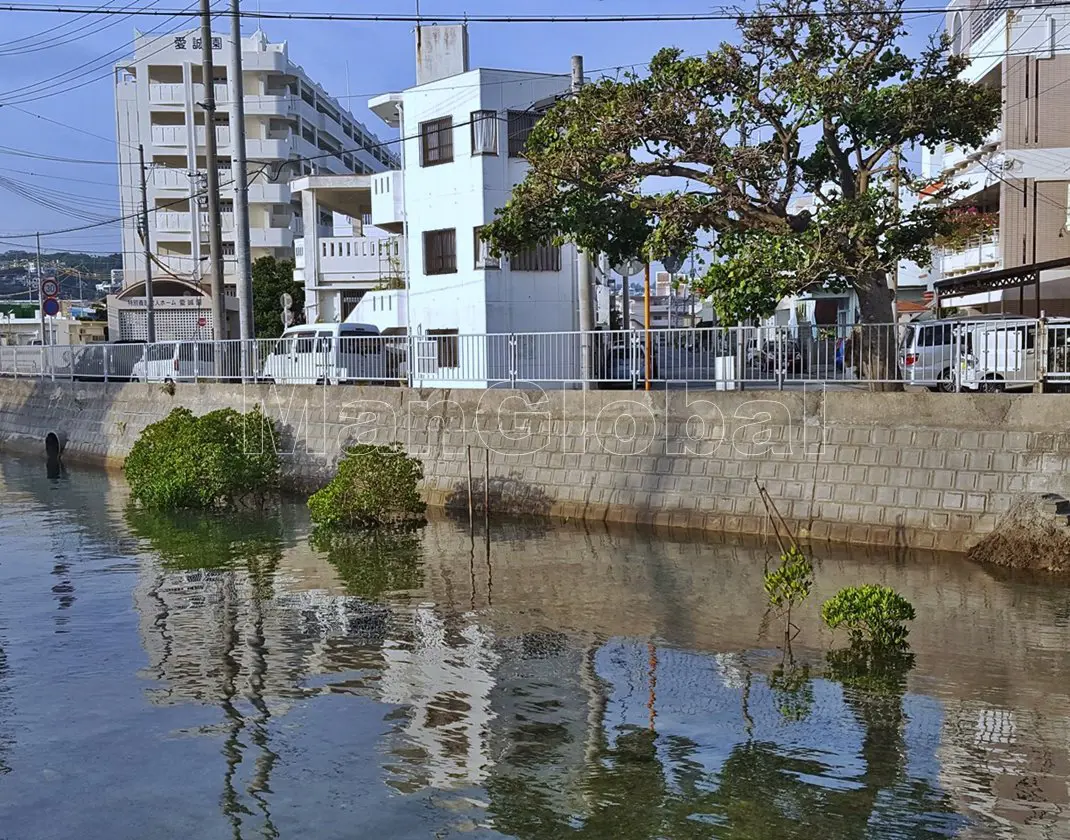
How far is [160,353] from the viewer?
2908 centimetres

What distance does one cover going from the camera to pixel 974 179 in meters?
34.7

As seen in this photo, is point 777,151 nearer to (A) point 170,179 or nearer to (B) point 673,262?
(B) point 673,262

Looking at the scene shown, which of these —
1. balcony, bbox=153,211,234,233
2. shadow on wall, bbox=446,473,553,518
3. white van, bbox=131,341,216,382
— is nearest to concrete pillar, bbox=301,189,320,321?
white van, bbox=131,341,216,382

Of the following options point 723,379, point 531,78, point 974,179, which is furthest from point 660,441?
point 974,179

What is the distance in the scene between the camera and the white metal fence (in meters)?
15.2

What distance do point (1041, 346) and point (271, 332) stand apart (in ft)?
133

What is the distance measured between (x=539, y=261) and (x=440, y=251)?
9.57 feet

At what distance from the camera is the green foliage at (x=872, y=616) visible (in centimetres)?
1072

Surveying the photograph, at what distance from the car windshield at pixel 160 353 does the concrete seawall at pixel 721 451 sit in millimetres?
6098

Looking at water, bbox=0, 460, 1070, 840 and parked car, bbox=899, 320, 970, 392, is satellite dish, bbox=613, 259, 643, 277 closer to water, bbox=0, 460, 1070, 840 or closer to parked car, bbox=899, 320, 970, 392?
parked car, bbox=899, 320, 970, 392

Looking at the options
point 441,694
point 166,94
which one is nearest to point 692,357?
point 441,694

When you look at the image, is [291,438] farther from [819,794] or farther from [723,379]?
[819,794]

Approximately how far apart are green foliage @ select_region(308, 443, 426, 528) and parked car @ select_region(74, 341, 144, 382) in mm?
13308

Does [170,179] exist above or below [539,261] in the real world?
above
